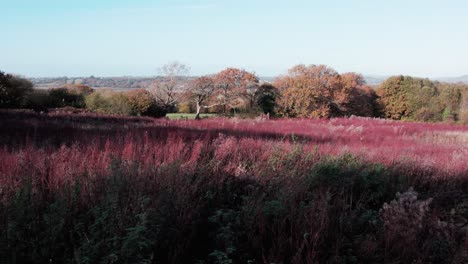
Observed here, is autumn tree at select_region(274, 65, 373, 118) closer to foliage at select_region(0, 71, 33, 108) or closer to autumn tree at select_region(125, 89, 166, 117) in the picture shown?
autumn tree at select_region(125, 89, 166, 117)

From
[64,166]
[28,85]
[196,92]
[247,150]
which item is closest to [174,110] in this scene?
[196,92]

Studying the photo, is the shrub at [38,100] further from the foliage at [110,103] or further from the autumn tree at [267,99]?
the autumn tree at [267,99]

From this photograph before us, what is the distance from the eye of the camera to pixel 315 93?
46156 mm

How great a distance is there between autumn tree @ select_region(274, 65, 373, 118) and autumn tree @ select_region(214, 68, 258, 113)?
4.20 m

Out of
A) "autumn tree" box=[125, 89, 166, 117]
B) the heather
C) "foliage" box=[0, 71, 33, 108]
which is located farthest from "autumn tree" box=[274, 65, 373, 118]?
the heather

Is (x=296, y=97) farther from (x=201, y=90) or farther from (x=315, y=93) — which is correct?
(x=201, y=90)

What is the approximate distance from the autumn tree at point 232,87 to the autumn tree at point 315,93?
420 cm

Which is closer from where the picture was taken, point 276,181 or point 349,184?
point 276,181

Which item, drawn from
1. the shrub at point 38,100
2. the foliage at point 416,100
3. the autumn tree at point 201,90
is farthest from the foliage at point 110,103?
the foliage at point 416,100

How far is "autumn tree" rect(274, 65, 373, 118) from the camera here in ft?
150

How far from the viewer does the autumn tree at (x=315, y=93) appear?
45781 millimetres

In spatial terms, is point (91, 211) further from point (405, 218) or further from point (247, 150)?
point (247, 150)

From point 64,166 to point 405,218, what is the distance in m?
4.27

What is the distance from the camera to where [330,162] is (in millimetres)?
6637
